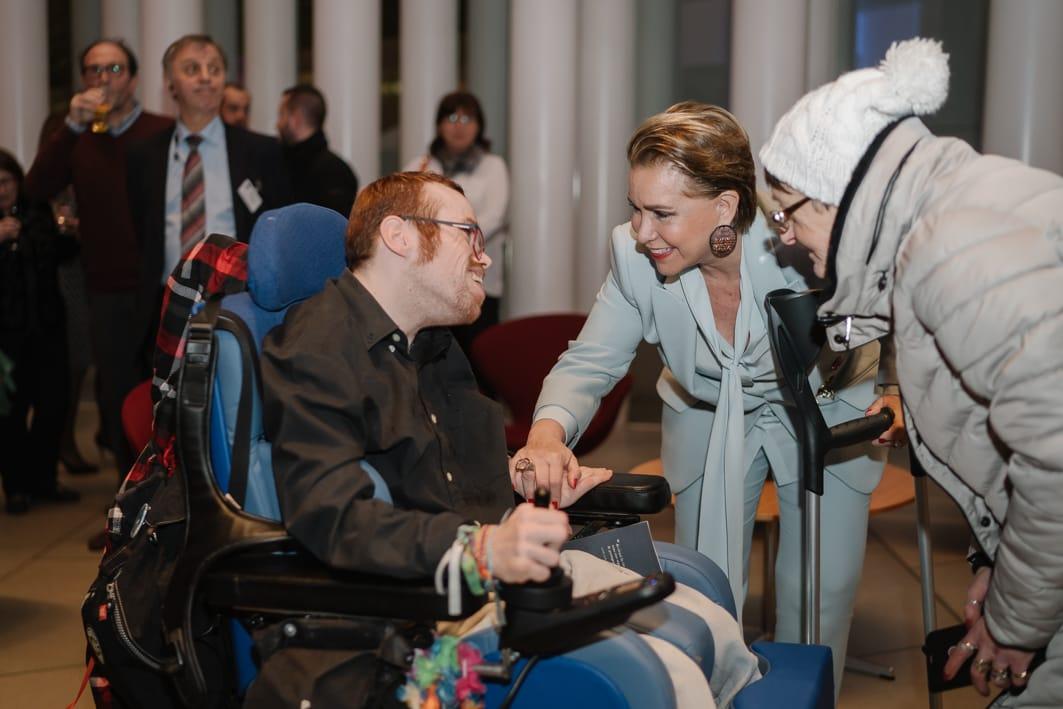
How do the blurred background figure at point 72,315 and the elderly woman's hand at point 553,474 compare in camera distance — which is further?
the blurred background figure at point 72,315

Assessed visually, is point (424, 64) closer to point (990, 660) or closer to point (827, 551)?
point (827, 551)

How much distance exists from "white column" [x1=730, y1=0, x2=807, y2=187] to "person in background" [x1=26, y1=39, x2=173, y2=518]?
9.01ft

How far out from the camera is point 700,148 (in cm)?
222

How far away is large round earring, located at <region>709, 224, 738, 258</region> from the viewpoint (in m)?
A: 2.32

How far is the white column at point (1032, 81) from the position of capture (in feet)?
17.7

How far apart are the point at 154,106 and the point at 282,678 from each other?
4904mm

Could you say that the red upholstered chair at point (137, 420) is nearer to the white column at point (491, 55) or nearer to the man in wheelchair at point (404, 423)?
the man in wheelchair at point (404, 423)

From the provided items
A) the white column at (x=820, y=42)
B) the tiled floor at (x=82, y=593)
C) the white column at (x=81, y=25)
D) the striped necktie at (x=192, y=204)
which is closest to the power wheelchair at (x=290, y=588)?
the tiled floor at (x=82, y=593)

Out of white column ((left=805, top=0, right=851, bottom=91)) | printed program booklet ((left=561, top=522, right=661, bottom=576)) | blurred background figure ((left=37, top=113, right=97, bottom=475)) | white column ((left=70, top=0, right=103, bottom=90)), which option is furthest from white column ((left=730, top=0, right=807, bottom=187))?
white column ((left=70, top=0, right=103, bottom=90))

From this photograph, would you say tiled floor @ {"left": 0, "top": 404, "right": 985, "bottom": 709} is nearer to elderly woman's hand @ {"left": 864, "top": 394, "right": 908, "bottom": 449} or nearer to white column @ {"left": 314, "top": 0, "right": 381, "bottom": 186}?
elderly woman's hand @ {"left": 864, "top": 394, "right": 908, "bottom": 449}

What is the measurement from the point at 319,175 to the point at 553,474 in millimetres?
2876

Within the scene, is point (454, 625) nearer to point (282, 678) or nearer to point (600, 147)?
point (282, 678)

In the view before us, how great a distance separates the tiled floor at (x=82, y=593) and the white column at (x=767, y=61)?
1.99m

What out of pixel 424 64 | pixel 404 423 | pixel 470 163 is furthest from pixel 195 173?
pixel 404 423
